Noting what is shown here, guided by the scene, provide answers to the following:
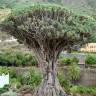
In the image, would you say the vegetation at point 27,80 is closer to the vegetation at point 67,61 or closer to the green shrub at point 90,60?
the vegetation at point 67,61

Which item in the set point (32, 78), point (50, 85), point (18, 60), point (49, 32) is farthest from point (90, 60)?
point (49, 32)

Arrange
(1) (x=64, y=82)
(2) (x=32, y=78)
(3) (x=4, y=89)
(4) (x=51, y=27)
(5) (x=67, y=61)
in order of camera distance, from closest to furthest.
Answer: (4) (x=51, y=27) < (3) (x=4, y=89) < (1) (x=64, y=82) < (2) (x=32, y=78) < (5) (x=67, y=61)

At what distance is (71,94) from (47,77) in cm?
162

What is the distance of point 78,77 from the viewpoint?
2003 cm

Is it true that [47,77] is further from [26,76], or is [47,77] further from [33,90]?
[26,76]

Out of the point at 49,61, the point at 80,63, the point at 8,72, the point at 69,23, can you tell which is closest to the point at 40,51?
the point at 49,61

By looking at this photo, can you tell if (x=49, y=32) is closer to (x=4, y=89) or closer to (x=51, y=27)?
(x=51, y=27)

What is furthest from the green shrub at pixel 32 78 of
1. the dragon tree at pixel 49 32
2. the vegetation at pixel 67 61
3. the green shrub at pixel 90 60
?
the green shrub at pixel 90 60

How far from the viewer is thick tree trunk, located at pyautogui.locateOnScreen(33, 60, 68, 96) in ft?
51.7

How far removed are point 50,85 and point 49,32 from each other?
254 centimetres

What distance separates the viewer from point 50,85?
15758 millimetres

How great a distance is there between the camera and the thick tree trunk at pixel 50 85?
15.7m

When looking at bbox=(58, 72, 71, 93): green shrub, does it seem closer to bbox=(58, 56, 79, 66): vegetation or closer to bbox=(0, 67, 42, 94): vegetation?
bbox=(0, 67, 42, 94): vegetation

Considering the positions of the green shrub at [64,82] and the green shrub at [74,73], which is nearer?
the green shrub at [64,82]
